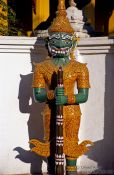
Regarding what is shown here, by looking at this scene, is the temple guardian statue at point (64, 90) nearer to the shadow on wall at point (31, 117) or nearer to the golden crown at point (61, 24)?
the golden crown at point (61, 24)

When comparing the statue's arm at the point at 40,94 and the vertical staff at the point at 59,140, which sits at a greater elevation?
the statue's arm at the point at 40,94

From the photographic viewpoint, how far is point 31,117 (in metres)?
5.63

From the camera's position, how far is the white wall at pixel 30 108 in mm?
5504

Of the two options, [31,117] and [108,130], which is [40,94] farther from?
[108,130]

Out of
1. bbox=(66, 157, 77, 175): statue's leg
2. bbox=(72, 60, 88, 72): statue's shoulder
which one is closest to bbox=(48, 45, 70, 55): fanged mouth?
bbox=(72, 60, 88, 72): statue's shoulder

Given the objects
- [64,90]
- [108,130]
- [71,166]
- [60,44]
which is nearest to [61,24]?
[60,44]

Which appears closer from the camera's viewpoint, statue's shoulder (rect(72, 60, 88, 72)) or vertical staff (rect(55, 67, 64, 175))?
vertical staff (rect(55, 67, 64, 175))

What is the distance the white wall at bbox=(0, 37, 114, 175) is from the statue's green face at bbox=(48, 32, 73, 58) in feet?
1.75

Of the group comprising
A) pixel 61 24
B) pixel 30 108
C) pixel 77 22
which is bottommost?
pixel 30 108

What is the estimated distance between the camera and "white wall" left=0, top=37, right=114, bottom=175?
217 inches

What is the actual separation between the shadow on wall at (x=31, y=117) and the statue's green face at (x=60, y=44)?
63 cm

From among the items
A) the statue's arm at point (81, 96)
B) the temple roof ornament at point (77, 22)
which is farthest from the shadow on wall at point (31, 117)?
the statue's arm at point (81, 96)

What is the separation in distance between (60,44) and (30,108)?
1.04 m

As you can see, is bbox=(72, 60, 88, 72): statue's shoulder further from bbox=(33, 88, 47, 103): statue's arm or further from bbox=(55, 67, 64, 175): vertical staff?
bbox=(33, 88, 47, 103): statue's arm
